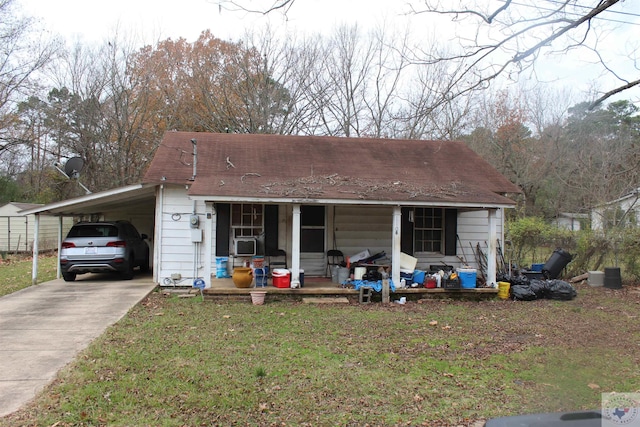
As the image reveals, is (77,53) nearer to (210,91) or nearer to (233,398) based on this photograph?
(210,91)

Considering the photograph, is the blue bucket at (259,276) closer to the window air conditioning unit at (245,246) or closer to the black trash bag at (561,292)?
the window air conditioning unit at (245,246)

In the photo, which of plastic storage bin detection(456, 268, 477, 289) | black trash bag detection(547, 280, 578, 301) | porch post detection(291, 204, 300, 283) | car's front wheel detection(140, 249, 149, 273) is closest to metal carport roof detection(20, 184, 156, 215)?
car's front wheel detection(140, 249, 149, 273)

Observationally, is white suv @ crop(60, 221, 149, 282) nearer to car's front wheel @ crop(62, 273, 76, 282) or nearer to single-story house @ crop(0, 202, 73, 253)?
car's front wheel @ crop(62, 273, 76, 282)

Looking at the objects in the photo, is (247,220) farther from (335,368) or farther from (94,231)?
(335,368)

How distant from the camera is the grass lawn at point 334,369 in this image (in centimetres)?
393

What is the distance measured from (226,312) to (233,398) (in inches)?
163

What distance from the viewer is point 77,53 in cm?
2416

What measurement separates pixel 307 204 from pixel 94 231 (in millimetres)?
5321

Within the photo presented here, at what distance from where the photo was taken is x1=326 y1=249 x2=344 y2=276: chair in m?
11.2

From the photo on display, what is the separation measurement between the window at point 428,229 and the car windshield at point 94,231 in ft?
25.4

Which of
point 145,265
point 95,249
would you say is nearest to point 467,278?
point 95,249

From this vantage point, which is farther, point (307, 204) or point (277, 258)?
Result: point (277, 258)

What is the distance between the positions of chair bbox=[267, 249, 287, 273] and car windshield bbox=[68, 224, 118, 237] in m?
3.82

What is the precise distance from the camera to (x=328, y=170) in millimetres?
11922
